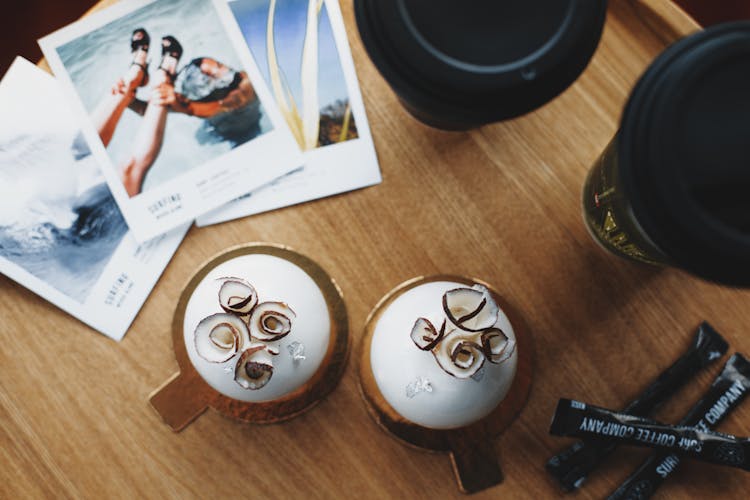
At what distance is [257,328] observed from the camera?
17.4 inches

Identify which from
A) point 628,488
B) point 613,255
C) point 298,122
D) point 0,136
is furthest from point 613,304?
point 0,136

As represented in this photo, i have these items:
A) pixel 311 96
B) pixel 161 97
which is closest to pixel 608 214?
pixel 311 96

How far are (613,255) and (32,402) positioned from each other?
678 millimetres

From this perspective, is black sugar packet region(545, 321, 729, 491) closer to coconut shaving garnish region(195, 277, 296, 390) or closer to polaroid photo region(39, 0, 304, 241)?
coconut shaving garnish region(195, 277, 296, 390)

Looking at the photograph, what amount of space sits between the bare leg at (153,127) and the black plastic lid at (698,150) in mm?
486

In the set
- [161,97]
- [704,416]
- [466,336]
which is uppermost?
[161,97]

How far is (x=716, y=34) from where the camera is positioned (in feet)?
1.37

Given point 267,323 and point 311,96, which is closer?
point 267,323

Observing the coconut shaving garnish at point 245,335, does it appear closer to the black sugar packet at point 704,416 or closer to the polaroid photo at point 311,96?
the polaroid photo at point 311,96

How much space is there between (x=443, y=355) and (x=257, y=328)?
151 mm

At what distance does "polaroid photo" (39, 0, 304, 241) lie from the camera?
63cm

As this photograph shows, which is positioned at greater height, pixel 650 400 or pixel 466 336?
pixel 466 336

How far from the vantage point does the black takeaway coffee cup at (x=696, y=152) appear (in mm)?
404

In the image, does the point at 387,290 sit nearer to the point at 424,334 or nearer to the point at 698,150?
the point at 424,334
